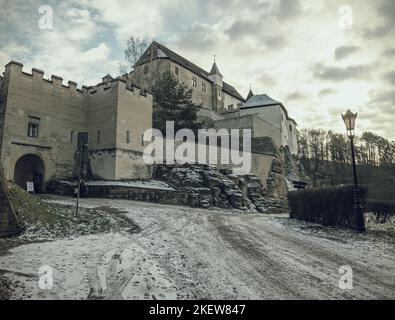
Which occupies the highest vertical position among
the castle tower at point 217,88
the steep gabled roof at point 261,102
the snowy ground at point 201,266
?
the castle tower at point 217,88

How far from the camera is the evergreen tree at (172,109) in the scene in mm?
31828

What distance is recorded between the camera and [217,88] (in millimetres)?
57688

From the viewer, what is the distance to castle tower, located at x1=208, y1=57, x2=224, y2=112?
187 feet

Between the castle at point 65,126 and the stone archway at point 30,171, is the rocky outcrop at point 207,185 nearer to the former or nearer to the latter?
the castle at point 65,126

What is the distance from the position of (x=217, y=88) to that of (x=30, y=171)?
42167mm

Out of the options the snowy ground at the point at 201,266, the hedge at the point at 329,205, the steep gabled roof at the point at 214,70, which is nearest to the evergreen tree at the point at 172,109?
the hedge at the point at 329,205

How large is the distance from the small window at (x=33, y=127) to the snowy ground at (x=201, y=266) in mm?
16179

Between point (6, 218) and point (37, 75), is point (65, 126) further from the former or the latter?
point (6, 218)

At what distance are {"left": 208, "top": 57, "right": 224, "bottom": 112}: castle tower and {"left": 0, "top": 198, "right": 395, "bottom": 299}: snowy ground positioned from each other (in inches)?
1921

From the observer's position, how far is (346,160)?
206 ft

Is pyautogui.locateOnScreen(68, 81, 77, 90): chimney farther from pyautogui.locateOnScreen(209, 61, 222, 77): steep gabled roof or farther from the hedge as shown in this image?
pyautogui.locateOnScreen(209, 61, 222, 77): steep gabled roof

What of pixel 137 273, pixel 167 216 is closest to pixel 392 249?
pixel 137 273
